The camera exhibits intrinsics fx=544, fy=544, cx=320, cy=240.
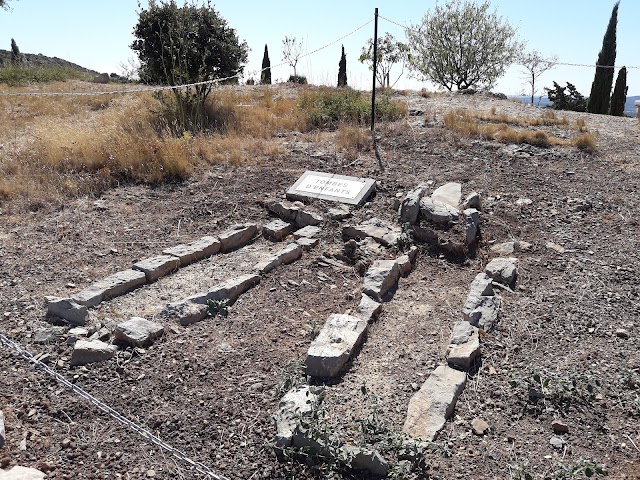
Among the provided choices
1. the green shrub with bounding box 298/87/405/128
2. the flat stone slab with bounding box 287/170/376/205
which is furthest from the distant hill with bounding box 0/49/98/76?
the flat stone slab with bounding box 287/170/376/205

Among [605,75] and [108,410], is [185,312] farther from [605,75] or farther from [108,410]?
[605,75]

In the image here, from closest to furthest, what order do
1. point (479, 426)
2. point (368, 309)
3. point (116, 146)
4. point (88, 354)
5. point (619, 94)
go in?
point (479, 426) → point (88, 354) → point (368, 309) → point (116, 146) → point (619, 94)

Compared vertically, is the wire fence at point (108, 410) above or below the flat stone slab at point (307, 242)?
below

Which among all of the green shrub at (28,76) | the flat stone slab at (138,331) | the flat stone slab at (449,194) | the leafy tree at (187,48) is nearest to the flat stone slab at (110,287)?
the flat stone slab at (138,331)

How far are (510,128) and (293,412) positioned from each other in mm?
7381

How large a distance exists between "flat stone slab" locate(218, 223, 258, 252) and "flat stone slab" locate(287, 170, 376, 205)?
0.90m

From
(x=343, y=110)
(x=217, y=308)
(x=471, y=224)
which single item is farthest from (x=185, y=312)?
(x=343, y=110)

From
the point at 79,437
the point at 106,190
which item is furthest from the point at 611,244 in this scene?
the point at 106,190

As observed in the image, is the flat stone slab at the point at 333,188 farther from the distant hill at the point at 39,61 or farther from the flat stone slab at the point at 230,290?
the distant hill at the point at 39,61

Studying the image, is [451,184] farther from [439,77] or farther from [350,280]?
[439,77]

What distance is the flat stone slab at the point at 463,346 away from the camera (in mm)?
3742

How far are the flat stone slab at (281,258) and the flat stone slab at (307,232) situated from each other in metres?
0.32

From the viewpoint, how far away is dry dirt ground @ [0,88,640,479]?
3.03 meters

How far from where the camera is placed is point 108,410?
3307 millimetres
